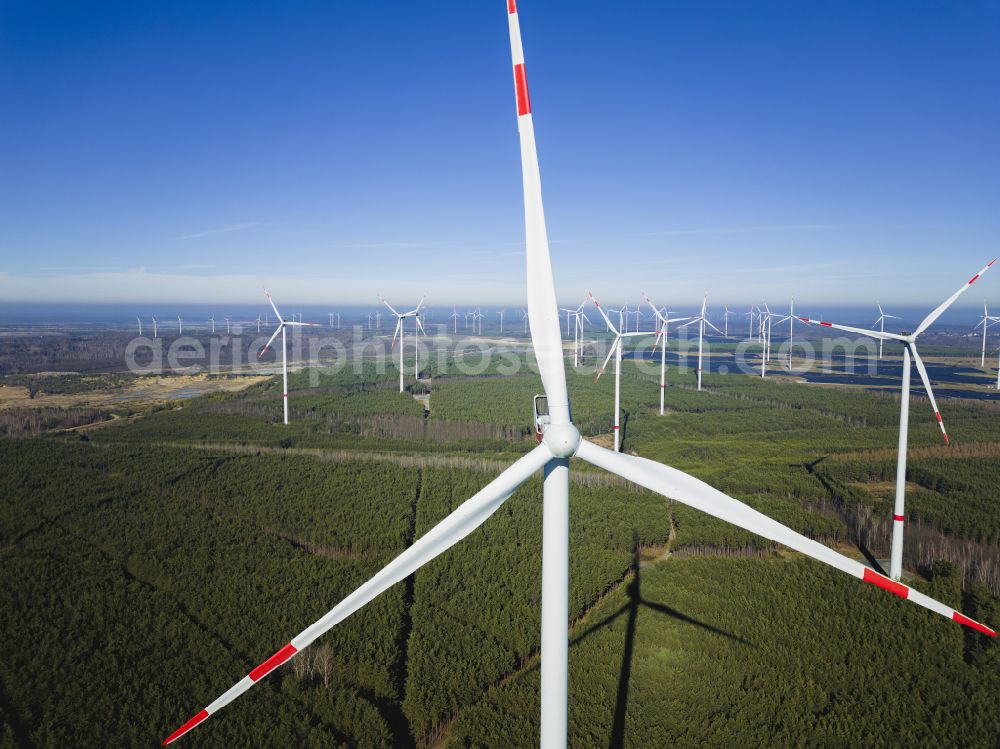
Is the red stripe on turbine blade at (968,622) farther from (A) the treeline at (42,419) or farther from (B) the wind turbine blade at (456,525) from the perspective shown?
(A) the treeline at (42,419)

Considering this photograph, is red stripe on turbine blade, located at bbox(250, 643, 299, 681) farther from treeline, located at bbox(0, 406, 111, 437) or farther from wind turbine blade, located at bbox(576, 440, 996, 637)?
treeline, located at bbox(0, 406, 111, 437)

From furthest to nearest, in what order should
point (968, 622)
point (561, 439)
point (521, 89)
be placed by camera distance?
point (561, 439)
point (521, 89)
point (968, 622)

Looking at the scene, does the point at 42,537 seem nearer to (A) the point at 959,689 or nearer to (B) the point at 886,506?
(A) the point at 959,689

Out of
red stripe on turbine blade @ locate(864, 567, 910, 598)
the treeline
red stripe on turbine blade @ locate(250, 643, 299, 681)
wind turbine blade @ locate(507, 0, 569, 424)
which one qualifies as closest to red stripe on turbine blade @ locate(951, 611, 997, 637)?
red stripe on turbine blade @ locate(864, 567, 910, 598)

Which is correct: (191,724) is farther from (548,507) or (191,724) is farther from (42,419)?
(42,419)

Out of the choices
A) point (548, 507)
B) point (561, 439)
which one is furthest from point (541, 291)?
point (548, 507)
